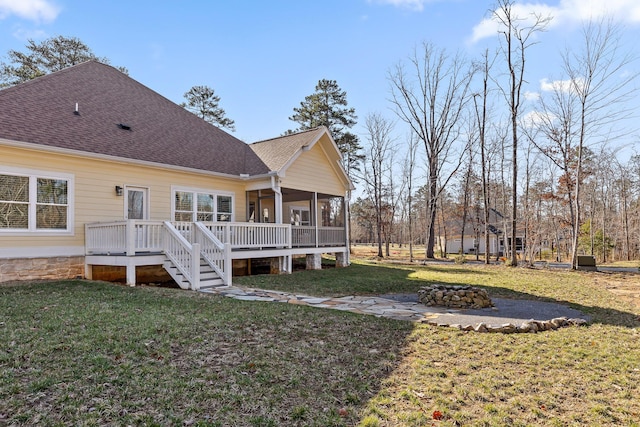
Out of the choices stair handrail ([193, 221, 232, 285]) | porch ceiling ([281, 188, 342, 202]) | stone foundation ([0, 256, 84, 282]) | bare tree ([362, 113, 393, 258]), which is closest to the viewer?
stone foundation ([0, 256, 84, 282])

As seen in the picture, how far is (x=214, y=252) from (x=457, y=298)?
628 centimetres

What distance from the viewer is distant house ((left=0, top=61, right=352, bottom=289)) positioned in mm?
9375

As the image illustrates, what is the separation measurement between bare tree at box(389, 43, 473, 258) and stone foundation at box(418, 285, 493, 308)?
710 inches

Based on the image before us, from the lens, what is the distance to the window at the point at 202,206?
1272 centimetres

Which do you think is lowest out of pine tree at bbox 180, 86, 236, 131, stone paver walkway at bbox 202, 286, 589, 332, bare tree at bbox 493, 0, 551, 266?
stone paver walkway at bbox 202, 286, 589, 332

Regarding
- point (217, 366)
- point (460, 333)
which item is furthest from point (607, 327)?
point (217, 366)

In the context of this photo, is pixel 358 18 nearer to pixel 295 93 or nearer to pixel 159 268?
pixel 159 268

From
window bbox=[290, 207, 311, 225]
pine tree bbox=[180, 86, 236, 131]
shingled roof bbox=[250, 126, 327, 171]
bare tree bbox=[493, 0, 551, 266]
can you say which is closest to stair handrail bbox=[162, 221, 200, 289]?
shingled roof bbox=[250, 126, 327, 171]

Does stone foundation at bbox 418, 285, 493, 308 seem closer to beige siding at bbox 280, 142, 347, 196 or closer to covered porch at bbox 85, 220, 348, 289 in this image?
covered porch at bbox 85, 220, 348, 289

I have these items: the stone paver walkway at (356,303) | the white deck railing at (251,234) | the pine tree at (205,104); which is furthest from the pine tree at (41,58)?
the stone paver walkway at (356,303)

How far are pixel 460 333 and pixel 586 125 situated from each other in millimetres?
16052

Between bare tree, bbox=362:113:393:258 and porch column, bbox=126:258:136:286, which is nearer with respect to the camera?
porch column, bbox=126:258:136:286

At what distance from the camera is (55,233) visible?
32.2 feet

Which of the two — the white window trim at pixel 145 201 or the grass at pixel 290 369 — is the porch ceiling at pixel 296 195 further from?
the grass at pixel 290 369
